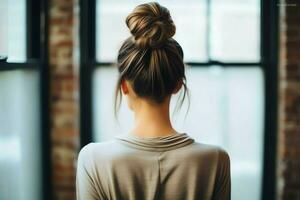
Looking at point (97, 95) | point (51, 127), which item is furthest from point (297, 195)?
point (51, 127)

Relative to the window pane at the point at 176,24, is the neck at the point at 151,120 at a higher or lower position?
lower

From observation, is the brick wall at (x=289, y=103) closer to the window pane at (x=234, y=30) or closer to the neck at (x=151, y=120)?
the window pane at (x=234, y=30)

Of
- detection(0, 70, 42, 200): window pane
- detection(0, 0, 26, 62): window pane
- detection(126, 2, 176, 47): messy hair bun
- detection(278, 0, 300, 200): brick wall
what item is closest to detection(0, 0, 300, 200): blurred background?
detection(278, 0, 300, 200): brick wall

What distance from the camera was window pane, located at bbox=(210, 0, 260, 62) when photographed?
3.07 metres

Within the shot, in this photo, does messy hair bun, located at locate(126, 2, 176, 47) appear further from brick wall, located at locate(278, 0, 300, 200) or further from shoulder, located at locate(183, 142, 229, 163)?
brick wall, located at locate(278, 0, 300, 200)

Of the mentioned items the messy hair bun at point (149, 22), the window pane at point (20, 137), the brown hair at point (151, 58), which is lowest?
the window pane at point (20, 137)

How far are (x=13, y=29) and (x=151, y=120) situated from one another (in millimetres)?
1584

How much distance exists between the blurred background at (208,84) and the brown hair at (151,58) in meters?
1.76

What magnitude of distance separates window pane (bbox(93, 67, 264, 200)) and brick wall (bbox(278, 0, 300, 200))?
0.13m

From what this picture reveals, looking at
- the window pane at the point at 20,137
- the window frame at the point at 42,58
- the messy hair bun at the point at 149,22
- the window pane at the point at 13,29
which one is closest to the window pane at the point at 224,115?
the window frame at the point at 42,58

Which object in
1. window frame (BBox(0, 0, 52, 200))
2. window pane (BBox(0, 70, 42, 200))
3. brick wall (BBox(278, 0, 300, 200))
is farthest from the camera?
brick wall (BBox(278, 0, 300, 200))

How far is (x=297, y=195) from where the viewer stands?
3.08 m

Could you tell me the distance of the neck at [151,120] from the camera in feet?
3.93

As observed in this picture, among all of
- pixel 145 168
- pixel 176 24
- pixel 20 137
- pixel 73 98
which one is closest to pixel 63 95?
pixel 73 98
